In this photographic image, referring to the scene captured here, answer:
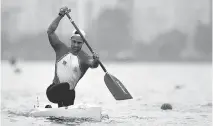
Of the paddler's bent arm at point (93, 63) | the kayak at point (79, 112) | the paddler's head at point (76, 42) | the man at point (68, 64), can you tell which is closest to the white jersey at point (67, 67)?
the man at point (68, 64)

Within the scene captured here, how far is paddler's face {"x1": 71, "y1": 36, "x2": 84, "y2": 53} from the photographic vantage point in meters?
13.0

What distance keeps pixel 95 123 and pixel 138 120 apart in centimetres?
159

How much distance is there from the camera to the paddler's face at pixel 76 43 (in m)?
13.0

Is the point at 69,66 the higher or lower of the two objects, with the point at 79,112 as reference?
higher

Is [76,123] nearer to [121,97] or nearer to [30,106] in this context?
[121,97]

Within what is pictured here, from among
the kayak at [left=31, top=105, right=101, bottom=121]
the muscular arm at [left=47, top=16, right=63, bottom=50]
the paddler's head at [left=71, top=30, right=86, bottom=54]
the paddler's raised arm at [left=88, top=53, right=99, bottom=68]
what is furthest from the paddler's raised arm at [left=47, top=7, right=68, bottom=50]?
the kayak at [left=31, top=105, right=101, bottom=121]

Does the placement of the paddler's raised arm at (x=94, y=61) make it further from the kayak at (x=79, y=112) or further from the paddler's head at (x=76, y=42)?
the kayak at (x=79, y=112)

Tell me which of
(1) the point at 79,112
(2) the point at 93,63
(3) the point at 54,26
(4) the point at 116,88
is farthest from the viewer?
(4) the point at 116,88

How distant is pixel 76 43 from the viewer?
1305cm

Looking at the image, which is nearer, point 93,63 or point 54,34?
point 54,34

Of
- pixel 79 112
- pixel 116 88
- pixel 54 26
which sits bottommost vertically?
pixel 79 112

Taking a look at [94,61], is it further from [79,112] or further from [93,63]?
[79,112]

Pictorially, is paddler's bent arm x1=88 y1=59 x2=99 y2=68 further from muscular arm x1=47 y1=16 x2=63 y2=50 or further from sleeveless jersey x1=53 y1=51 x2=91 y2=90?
muscular arm x1=47 y1=16 x2=63 y2=50

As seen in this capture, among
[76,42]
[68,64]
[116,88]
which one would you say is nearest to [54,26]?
[76,42]
